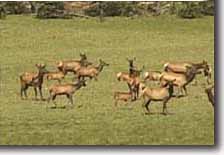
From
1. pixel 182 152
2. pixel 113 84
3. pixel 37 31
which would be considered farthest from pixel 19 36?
pixel 182 152

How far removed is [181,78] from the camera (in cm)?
321

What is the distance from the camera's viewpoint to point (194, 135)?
3.19 metres

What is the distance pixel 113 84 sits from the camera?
10.5 feet

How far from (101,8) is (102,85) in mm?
201

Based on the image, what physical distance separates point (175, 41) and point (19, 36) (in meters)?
0.41

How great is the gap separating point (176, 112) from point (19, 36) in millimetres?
458

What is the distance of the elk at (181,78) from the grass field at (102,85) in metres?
0.02

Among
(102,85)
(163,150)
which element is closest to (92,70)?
(102,85)

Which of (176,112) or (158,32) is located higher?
(158,32)

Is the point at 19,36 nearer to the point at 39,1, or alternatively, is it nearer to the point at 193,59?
the point at 39,1

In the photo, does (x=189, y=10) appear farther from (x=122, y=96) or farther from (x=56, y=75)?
(x=56, y=75)

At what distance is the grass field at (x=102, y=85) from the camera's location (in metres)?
3.19

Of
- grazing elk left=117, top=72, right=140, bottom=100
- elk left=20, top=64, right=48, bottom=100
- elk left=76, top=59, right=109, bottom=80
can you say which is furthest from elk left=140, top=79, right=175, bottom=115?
elk left=20, top=64, right=48, bottom=100

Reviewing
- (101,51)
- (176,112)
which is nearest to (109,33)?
(101,51)
